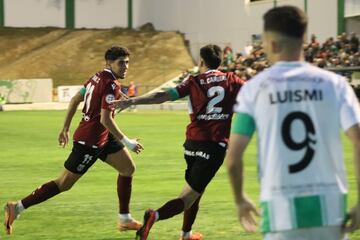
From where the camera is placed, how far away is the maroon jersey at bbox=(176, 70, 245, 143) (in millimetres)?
7883

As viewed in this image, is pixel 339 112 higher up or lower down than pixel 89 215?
higher up

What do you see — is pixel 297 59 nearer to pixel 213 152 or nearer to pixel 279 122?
pixel 279 122

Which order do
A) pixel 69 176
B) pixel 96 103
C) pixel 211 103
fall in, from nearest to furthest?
1. pixel 211 103
2. pixel 96 103
3. pixel 69 176

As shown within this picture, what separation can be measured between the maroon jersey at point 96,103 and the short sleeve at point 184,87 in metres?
1.06

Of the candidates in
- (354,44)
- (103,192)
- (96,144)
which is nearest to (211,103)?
(96,144)

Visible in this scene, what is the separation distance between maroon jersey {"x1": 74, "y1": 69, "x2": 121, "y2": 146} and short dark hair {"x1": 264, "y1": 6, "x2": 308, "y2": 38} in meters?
4.57

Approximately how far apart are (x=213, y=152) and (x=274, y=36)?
3913mm

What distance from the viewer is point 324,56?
40.8 meters

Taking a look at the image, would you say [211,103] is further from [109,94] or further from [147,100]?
[109,94]

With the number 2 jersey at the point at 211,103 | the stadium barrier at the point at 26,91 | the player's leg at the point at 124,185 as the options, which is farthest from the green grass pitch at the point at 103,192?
the stadium barrier at the point at 26,91

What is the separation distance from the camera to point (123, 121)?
103 feet

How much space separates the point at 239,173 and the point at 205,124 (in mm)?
3847

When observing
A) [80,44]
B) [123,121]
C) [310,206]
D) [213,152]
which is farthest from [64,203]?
[80,44]

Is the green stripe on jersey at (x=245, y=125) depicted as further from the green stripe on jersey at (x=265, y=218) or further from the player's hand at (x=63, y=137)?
the player's hand at (x=63, y=137)
